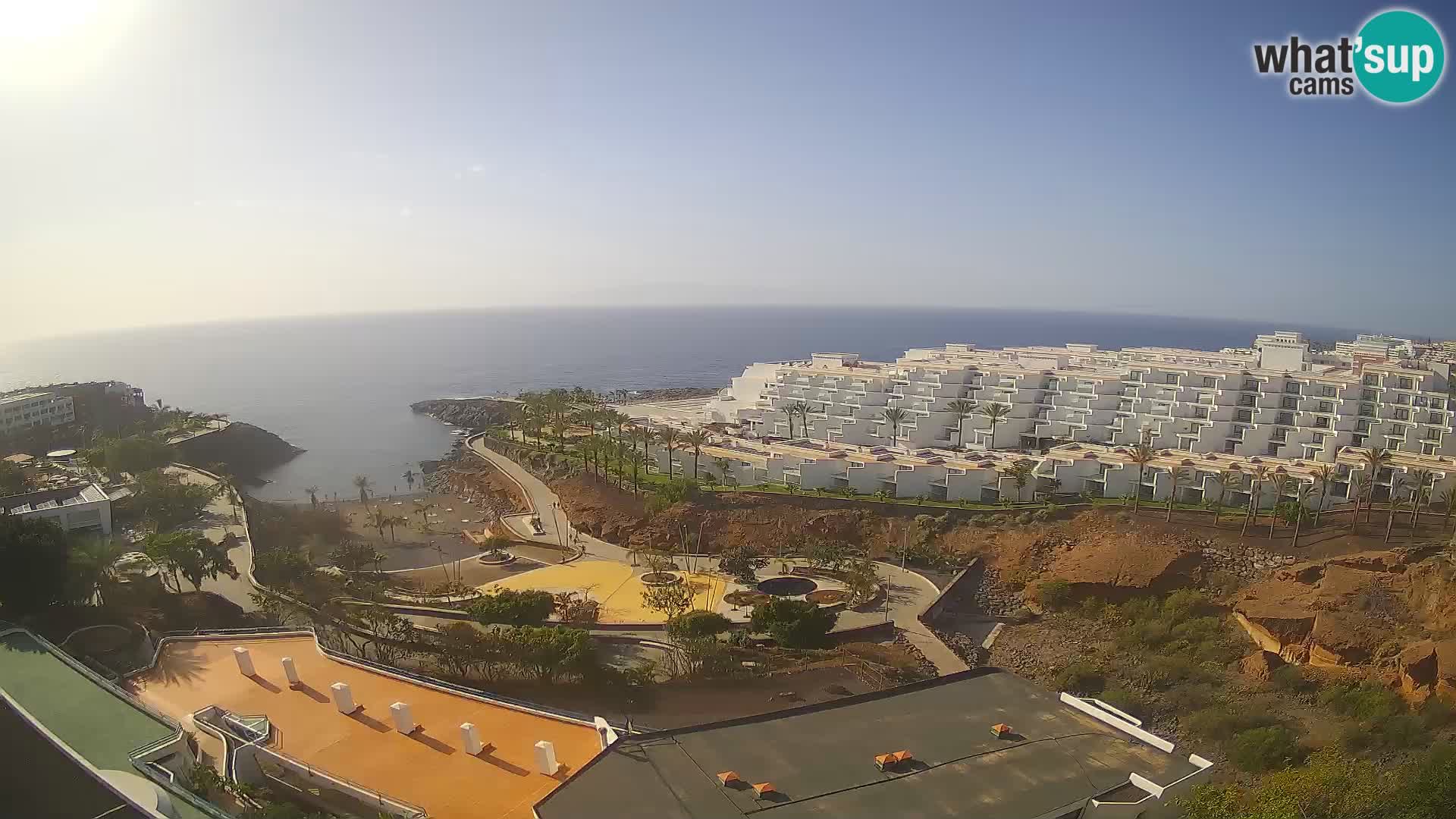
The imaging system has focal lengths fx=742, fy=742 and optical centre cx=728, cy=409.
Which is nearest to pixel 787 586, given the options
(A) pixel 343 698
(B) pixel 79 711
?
(A) pixel 343 698

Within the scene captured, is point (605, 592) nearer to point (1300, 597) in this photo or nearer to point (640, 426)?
point (640, 426)

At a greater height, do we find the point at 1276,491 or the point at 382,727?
the point at 382,727

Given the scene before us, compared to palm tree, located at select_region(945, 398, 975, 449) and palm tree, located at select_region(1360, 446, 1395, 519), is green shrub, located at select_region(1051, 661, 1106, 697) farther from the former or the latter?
palm tree, located at select_region(945, 398, 975, 449)

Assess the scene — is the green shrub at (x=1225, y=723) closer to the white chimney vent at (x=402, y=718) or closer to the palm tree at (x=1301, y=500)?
the palm tree at (x=1301, y=500)

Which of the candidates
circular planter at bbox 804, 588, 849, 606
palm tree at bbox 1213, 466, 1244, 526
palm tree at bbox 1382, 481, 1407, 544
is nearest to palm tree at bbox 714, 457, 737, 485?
circular planter at bbox 804, 588, 849, 606

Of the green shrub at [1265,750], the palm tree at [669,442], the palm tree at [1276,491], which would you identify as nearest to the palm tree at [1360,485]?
the palm tree at [1276,491]

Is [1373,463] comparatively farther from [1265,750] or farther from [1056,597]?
[1265,750]
